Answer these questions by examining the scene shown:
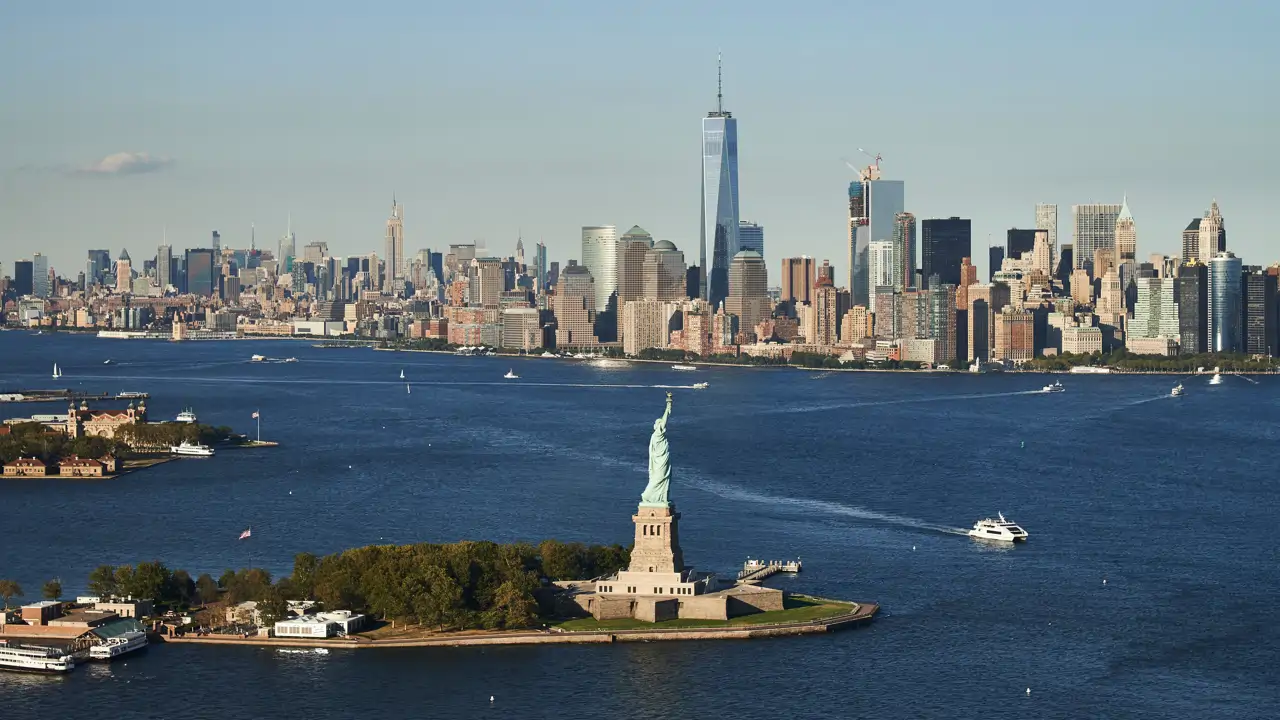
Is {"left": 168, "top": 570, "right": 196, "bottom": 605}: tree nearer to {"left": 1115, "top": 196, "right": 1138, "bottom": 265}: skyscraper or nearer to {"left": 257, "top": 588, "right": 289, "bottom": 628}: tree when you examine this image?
{"left": 257, "top": 588, "right": 289, "bottom": 628}: tree

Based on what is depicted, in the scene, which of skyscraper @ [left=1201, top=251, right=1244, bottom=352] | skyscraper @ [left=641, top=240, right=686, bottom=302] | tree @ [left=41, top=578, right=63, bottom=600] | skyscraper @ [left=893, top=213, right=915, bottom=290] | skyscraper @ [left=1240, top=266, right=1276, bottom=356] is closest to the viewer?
tree @ [left=41, top=578, right=63, bottom=600]

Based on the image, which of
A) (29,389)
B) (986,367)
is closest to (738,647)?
(29,389)

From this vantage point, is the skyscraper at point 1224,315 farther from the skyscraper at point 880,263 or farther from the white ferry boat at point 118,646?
the white ferry boat at point 118,646

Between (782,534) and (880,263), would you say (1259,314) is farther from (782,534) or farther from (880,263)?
(782,534)

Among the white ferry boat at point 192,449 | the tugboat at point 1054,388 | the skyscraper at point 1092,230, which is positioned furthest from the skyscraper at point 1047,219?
the white ferry boat at point 192,449

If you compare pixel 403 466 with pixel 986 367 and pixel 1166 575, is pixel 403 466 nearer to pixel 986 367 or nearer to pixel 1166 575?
pixel 1166 575

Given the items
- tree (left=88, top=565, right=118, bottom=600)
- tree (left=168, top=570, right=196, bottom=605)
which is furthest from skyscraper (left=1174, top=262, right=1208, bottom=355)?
tree (left=88, top=565, right=118, bottom=600)
